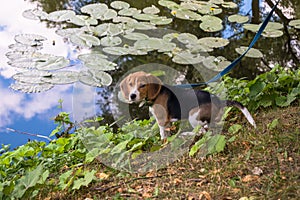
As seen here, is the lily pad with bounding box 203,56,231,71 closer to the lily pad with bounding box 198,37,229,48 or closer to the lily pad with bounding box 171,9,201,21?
the lily pad with bounding box 198,37,229,48

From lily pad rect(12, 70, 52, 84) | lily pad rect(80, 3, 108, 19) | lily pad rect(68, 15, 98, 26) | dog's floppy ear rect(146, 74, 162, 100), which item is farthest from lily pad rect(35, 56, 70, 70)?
dog's floppy ear rect(146, 74, 162, 100)

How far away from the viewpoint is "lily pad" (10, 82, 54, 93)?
7.96 feet

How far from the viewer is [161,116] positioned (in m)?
1.83

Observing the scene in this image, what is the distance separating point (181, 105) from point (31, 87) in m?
1.05

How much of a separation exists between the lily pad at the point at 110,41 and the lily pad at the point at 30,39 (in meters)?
0.55

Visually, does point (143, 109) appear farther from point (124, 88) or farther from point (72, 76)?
point (124, 88)

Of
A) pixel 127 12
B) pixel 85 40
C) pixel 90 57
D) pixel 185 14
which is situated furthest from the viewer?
pixel 185 14

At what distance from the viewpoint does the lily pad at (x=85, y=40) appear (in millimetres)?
2574

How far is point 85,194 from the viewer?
147cm

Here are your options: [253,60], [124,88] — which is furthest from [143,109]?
[253,60]

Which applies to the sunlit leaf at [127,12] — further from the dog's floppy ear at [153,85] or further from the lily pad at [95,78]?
the dog's floppy ear at [153,85]

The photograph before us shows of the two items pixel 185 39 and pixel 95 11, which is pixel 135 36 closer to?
pixel 185 39

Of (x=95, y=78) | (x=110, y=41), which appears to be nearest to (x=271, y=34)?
(x=110, y=41)

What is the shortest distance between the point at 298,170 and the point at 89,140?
956 millimetres
